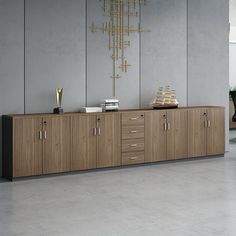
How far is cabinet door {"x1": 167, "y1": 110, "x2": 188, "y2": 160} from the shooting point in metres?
8.41

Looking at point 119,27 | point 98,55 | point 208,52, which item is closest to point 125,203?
point 98,55

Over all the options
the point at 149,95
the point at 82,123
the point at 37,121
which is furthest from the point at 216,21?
the point at 37,121

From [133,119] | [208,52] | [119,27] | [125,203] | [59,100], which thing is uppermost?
[119,27]

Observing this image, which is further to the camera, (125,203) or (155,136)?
(155,136)

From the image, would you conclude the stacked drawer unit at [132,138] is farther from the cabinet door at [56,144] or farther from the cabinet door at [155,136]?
the cabinet door at [56,144]

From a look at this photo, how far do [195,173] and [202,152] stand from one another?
4.42 ft

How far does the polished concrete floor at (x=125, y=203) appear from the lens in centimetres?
477

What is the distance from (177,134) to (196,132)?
0.43 metres

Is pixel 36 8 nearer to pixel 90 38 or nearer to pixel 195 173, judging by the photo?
pixel 90 38

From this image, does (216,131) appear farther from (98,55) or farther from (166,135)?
(98,55)

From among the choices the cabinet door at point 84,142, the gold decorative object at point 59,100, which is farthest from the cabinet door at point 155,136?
the gold decorative object at point 59,100

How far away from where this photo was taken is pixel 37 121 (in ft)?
23.3

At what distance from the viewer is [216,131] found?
9047mm

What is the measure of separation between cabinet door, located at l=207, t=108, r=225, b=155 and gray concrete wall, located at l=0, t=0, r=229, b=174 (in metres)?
0.48
